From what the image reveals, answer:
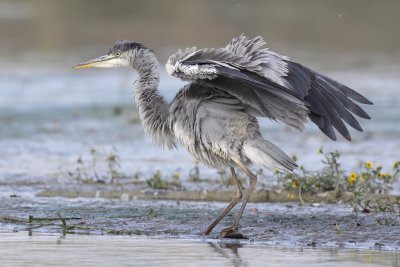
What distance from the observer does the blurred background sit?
12109 mm

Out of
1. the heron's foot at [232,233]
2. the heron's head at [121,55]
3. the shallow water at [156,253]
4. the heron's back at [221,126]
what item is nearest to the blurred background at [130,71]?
the heron's head at [121,55]

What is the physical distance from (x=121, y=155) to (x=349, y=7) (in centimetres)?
1763

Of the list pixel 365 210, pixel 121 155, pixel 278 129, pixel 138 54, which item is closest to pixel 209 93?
pixel 138 54

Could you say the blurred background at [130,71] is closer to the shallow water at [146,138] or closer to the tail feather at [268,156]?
the shallow water at [146,138]

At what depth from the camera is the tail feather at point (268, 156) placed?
7.95m

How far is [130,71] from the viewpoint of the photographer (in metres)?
19.4

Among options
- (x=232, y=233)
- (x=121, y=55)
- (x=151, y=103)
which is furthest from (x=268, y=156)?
(x=121, y=55)

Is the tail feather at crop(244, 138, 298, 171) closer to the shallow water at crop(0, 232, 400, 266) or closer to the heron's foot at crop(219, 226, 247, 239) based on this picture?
the heron's foot at crop(219, 226, 247, 239)

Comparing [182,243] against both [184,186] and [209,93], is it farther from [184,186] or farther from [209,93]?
[184,186]

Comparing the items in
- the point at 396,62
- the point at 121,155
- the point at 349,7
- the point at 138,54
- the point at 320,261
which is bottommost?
the point at 320,261

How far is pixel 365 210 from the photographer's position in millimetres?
8648

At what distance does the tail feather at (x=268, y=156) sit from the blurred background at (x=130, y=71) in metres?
3.04

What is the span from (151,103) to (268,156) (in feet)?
3.86

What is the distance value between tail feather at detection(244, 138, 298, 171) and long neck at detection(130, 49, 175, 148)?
0.77m
